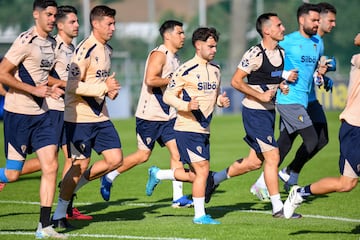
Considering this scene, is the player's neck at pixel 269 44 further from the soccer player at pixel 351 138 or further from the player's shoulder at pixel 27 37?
the player's shoulder at pixel 27 37

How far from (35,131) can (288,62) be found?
4.62 m

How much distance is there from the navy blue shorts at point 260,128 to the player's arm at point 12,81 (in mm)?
3192

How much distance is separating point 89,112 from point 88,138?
0.30 m

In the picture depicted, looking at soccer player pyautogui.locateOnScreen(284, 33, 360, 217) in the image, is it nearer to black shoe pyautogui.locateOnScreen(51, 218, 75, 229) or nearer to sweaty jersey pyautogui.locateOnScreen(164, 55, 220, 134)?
sweaty jersey pyautogui.locateOnScreen(164, 55, 220, 134)

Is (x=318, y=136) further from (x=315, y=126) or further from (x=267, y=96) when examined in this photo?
(x=267, y=96)

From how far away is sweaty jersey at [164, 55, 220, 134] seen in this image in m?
12.2

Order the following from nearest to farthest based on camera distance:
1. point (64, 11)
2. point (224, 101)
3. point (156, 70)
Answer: point (224, 101) → point (64, 11) → point (156, 70)

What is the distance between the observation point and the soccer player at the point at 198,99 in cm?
1214

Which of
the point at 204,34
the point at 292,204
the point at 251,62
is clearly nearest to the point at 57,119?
the point at 204,34

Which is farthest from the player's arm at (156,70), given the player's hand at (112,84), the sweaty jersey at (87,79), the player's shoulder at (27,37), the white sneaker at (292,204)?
the white sneaker at (292,204)

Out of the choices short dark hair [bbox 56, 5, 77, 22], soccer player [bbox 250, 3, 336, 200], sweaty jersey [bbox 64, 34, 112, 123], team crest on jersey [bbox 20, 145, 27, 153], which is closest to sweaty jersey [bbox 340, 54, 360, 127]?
sweaty jersey [bbox 64, 34, 112, 123]

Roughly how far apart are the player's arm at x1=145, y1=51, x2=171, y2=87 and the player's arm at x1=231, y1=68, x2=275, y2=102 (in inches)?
54.1

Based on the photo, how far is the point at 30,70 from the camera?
1113 cm

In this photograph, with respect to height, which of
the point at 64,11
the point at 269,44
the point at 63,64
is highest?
the point at 64,11
